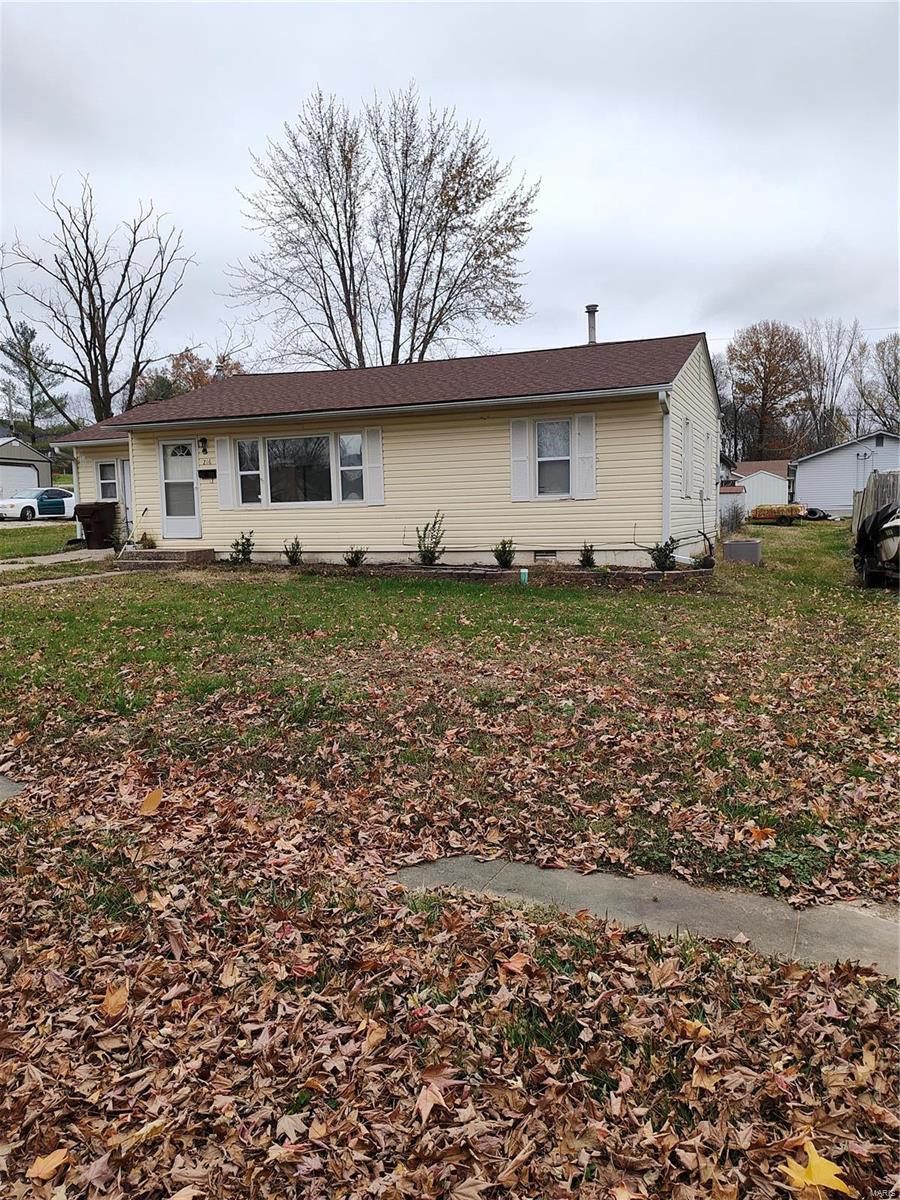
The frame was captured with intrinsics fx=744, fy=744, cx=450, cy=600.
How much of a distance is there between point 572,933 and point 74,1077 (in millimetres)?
1729

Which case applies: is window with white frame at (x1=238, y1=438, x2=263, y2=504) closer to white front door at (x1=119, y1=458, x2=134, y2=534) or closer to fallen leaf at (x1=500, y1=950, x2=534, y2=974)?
white front door at (x1=119, y1=458, x2=134, y2=534)

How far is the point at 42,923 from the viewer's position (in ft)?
10.1

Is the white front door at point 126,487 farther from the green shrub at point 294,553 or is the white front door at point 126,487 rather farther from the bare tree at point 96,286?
the bare tree at point 96,286

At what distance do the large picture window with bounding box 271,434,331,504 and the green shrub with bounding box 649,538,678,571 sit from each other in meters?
6.26

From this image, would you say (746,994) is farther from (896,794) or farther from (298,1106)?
(896,794)

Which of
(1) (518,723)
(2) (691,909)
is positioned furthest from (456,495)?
(2) (691,909)

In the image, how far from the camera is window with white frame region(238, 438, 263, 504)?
14.8 meters

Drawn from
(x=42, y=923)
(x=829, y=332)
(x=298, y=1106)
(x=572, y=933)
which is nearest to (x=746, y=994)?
(x=572, y=933)

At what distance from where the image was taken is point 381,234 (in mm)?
26797

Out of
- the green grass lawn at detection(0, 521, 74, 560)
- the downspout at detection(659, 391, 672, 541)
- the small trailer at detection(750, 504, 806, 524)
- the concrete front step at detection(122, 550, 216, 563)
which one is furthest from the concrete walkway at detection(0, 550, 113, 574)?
the small trailer at detection(750, 504, 806, 524)

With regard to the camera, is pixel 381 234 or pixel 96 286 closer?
pixel 381 234

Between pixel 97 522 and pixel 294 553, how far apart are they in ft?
21.9

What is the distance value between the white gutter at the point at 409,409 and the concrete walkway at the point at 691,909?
9.73 m

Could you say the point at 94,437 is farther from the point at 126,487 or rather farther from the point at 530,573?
the point at 530,573
